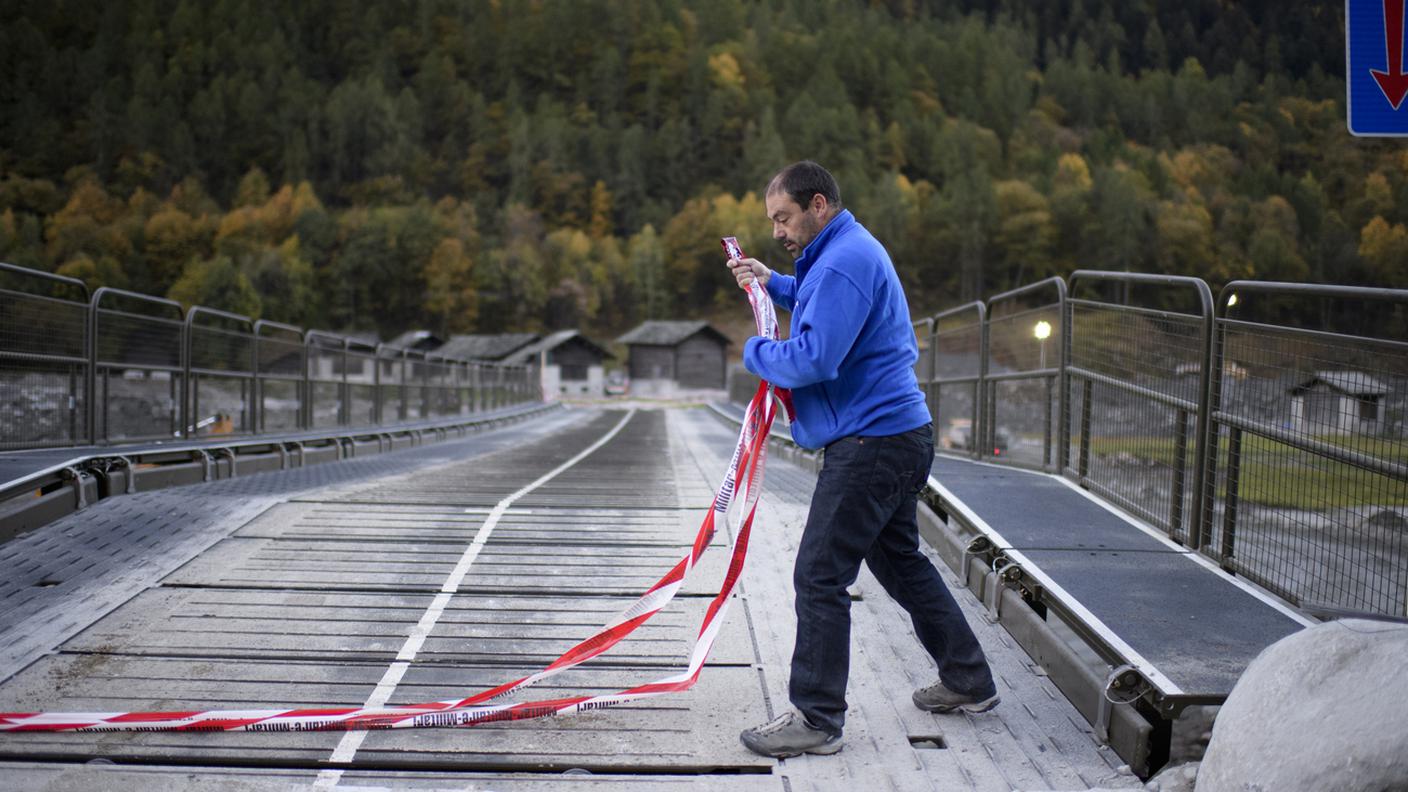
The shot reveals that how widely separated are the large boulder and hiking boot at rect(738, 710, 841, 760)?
1.13 metres

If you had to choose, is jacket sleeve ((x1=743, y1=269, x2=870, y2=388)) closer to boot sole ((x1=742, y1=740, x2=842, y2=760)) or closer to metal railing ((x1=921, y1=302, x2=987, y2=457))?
boot sole ((x1=742, y1=740, x2=842, y2=760))

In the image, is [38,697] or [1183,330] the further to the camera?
[1183,330]

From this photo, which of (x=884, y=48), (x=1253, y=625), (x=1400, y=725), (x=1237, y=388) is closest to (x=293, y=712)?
(x=1400, y=725)

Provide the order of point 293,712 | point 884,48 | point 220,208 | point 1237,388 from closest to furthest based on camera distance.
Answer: point 293,712
point 1237,388
point 220,208
point 884,48

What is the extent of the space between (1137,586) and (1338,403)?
1128 mm

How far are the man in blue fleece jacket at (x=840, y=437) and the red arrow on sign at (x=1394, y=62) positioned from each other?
1689 mm

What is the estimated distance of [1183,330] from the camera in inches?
213

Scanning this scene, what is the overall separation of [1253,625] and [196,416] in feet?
32.8

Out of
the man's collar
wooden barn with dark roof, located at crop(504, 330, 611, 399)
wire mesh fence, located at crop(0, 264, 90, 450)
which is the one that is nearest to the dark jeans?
the man's collar

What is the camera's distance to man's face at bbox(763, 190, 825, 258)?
349cm

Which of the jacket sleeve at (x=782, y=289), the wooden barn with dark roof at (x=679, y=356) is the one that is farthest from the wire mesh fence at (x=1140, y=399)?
the wooden barn with dark roof at (x=679, y=356)

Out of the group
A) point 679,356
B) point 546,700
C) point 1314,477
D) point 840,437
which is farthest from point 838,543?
point 679,356

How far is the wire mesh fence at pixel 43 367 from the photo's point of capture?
8.09 metres

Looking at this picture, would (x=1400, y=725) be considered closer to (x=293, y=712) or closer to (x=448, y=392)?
(x=293, y=712)
